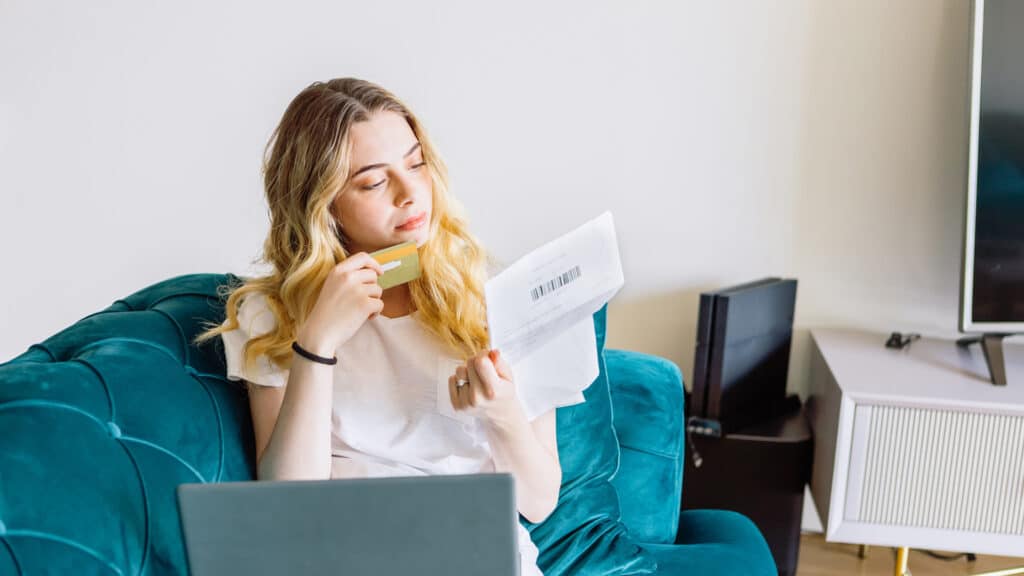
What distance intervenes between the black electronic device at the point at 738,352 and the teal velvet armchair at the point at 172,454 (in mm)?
303

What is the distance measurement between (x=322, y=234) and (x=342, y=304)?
0.15m

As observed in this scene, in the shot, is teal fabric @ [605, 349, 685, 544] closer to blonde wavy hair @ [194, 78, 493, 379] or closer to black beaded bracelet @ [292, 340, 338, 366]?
blonde wavy hair @ [194, 78, 493, 379]

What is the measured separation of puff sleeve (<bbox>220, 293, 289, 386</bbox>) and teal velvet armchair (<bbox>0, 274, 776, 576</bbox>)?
2.0 inches

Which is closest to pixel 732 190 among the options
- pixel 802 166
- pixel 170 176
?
pixel 802 166

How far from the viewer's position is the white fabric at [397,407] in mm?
1258

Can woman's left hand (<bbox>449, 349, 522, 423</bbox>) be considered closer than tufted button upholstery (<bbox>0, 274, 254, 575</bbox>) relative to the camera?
No

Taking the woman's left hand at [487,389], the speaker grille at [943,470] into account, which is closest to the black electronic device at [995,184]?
the speaker grille at [943,470]

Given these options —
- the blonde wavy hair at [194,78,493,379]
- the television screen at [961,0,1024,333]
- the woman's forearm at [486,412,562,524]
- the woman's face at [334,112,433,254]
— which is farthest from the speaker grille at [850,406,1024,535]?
the woman's face at [334,112,433,254]

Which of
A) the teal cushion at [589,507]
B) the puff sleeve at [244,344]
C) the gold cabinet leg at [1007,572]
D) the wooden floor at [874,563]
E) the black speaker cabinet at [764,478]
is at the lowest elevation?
the wooden floor at [874,563]

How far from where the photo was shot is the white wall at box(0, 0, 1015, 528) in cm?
212

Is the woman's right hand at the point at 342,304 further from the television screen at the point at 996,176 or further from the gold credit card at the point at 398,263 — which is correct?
the television screen at the point at 996,176

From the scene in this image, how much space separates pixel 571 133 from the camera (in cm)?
220

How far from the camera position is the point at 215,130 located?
7.36 feet

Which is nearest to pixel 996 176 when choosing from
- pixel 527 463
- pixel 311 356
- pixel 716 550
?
pixel 716 550
